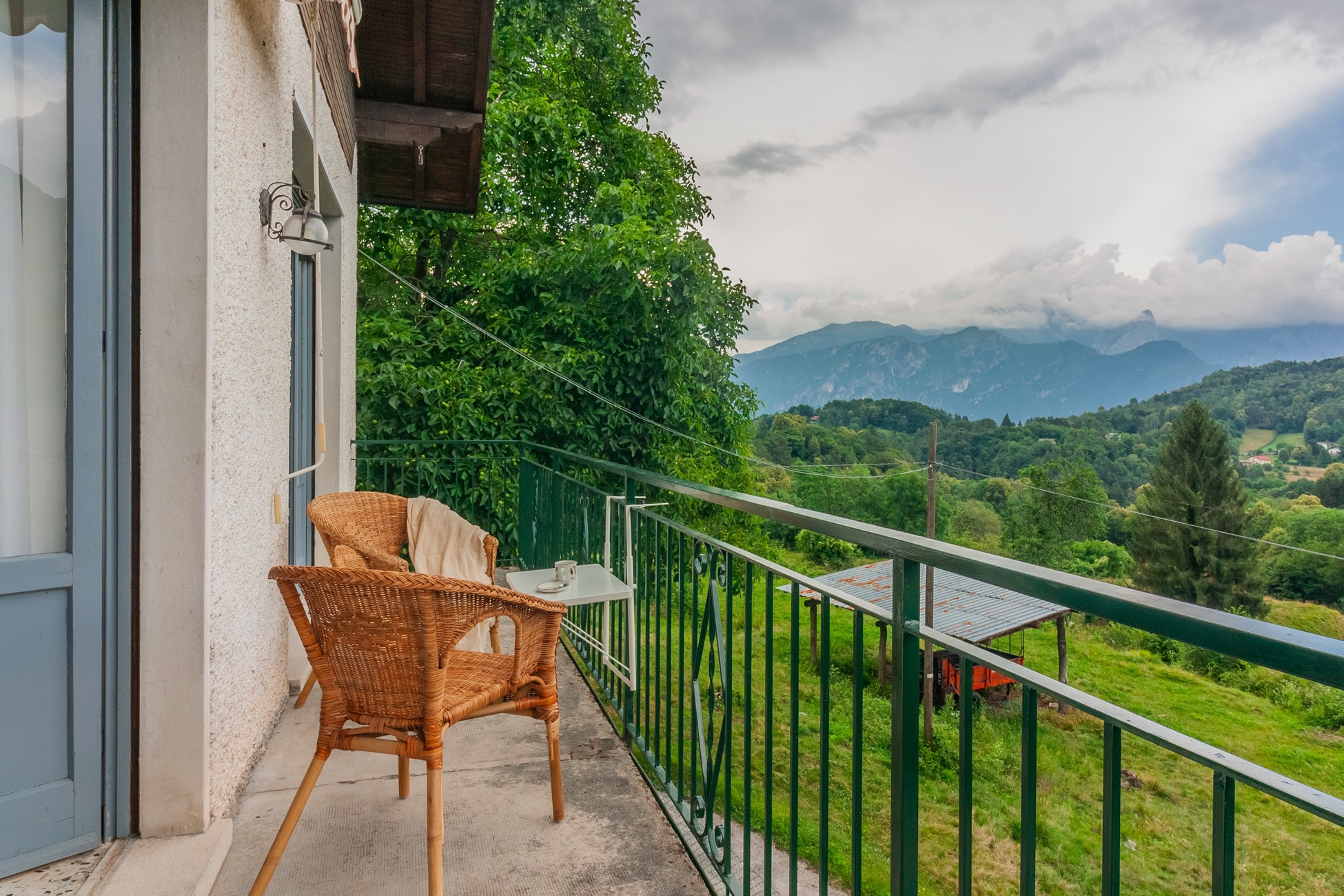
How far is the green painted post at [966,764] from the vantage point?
84 centimetres

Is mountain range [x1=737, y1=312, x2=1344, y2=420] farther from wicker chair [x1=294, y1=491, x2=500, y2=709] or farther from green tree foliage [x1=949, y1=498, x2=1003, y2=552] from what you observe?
wicker chair [x1=294, y1=491, x2=500, y2=709]

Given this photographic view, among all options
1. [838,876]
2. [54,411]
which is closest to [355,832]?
[54,411]

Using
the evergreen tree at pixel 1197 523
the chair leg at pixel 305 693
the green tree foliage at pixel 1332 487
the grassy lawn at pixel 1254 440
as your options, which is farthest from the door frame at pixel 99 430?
the grassy lawn at pixel 1254 440

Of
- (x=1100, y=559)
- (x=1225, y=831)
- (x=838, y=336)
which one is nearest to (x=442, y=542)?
(x=1225, y=831)

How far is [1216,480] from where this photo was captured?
127 ft

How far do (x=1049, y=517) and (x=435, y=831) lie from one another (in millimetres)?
42644

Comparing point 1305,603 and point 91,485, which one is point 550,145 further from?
point 1305,603

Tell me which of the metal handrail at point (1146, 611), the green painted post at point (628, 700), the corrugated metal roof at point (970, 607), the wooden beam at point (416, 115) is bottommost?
the corrugated metal roof at point (970, 607)

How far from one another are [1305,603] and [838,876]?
4021 cm

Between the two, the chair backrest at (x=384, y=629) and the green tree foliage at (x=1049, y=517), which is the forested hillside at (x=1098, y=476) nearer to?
the green tree foliage at (x=1049, y=517)

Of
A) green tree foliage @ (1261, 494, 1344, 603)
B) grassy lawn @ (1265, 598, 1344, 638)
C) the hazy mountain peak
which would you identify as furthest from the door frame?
the hazy mountain peak

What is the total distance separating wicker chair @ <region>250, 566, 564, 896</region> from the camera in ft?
4.56

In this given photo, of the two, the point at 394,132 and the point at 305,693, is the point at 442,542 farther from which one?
the point at 394,132

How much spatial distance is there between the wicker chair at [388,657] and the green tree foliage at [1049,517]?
132 feet
